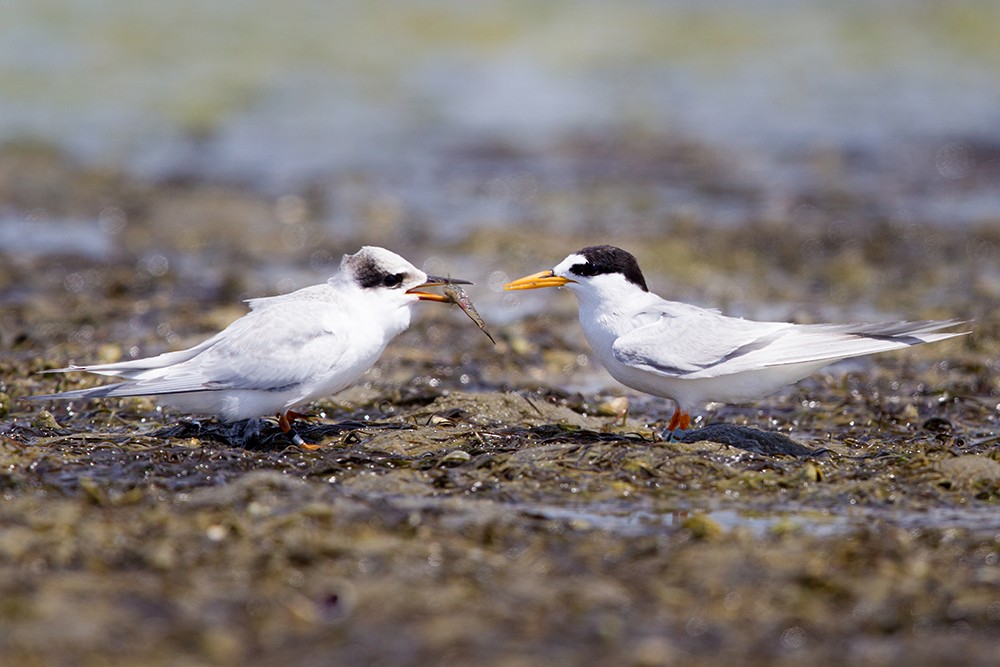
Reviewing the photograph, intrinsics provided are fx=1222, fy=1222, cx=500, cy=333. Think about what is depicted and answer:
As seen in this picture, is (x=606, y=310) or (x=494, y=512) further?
(x=606, y=310)

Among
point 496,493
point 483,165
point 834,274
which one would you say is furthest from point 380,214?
point 496,493

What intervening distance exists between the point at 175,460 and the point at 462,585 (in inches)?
73.2

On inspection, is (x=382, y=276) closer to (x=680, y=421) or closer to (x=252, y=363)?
(x=252, y=363)

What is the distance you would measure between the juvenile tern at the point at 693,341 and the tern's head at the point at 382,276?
537 millimetres

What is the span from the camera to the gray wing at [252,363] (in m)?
5.48

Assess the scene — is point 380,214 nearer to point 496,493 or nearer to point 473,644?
point 496,493

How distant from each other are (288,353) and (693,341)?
188cm

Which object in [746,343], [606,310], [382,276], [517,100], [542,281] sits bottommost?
[746,343]

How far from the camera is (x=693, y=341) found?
575cm

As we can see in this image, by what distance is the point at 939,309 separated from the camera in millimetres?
9023

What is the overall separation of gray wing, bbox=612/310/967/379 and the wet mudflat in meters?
0.39

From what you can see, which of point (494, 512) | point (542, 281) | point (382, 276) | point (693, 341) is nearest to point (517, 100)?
point (542, 281)

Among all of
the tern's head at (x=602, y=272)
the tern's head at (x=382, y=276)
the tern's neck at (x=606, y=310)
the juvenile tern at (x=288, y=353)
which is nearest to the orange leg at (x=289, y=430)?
the juvenile tern at (x=288, y=353)

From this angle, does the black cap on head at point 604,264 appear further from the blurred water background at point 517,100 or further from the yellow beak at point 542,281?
the blurred water background at point 517,100
